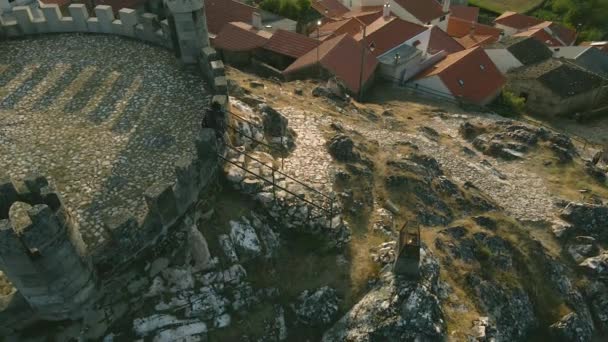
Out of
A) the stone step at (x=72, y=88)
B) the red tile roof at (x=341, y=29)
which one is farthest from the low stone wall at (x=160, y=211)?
the red tile roof at (x=341, y=29)

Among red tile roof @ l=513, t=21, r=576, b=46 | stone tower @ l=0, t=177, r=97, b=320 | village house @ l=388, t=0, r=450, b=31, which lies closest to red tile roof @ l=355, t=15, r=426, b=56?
village house @ l=388, t=0, r=450, b=31

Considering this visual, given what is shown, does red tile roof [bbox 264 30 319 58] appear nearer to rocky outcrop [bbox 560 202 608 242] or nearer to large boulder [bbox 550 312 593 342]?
rocky outcrop [bbox 560 202 608 242]

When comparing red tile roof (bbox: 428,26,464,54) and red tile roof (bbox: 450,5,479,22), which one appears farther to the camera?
red tile roof (bbox: 450,5,479,22)

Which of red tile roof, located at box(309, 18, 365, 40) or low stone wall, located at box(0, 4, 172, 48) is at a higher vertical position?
low stone wall, located at box(0, 4, 172, 48)

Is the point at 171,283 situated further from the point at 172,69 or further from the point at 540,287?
the point at 540,287

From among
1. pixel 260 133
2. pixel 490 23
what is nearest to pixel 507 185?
pixel 260 133

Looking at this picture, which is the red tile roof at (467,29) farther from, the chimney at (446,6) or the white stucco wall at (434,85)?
the white stucco wall at (434,85)

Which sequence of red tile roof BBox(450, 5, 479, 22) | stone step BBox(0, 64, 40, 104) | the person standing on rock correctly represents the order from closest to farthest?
the person standing on rock, stone step BBox(0, 64, 40, 104), red tile roof BBox(450, 5, 479, 22)
